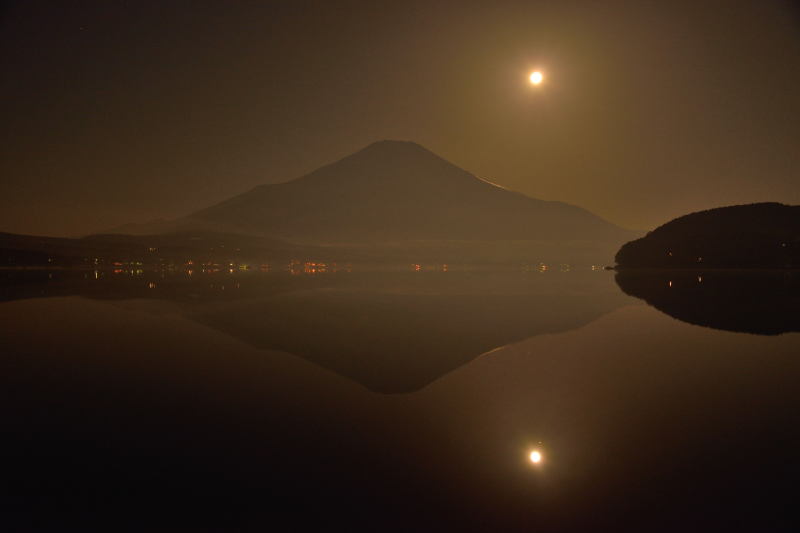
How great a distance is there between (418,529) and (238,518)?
1.53 m

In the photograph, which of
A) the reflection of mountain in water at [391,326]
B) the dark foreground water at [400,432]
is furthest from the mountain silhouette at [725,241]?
the dark foreground water at [400,432]

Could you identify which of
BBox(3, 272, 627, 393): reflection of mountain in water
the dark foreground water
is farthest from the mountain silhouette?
the dark foreground water

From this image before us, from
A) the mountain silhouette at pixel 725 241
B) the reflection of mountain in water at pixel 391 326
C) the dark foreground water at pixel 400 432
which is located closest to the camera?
the dark foreground water at pixel 400 432

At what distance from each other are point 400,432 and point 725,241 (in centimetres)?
8737

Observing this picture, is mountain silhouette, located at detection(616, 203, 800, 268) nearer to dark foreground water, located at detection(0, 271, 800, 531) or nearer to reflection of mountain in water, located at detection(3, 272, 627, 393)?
reflection of mountain in water, located at detection(3, 272, 627, 393)

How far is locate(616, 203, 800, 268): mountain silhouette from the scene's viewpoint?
7538 cm

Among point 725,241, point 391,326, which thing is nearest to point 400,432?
point 391,326

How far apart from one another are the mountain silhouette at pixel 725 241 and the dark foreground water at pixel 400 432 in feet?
242

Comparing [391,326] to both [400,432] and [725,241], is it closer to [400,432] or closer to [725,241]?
[400,432]

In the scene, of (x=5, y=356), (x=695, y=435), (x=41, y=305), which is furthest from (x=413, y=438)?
(x=41, y=305)

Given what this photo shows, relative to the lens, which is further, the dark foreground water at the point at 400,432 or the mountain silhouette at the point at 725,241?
the mountain silhouette at the point at 725,241

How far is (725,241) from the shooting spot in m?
79.4

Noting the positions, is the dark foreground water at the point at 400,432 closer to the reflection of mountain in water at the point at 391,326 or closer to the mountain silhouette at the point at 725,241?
the reflection of mountain in water at the point at 391,326

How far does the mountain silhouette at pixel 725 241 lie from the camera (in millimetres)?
75375
